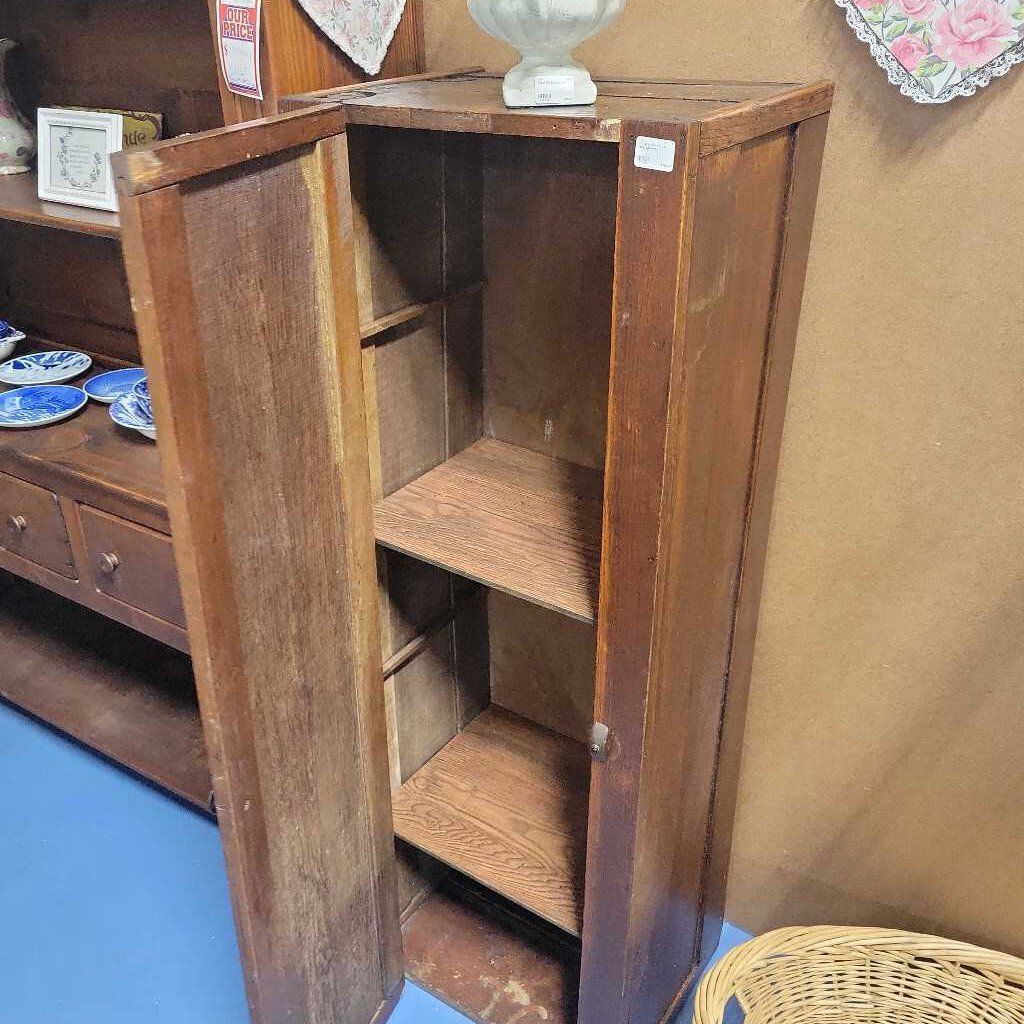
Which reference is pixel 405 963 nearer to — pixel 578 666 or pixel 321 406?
pixel 578 666

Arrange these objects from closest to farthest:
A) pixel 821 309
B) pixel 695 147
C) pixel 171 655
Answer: pixel 695 147 < pixel 821 309 < pixel 171 655

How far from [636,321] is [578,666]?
0.87m

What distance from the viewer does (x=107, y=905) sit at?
1.88m

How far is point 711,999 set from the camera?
1400mm

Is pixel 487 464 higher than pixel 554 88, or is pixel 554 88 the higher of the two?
pixel 554 88

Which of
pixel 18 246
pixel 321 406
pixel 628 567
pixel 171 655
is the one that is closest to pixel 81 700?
pixel 171 655

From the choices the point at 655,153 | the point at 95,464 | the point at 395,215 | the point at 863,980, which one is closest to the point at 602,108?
the point at 655,153

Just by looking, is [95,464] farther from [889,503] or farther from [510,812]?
[889,503]

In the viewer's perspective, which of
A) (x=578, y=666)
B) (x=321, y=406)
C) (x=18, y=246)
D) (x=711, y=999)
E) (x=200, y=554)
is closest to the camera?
(x=200, y=554)

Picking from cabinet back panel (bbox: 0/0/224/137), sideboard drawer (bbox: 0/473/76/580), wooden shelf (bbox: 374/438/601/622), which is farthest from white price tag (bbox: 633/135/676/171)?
sideboard drawer (bbox: 0/473/76/580)

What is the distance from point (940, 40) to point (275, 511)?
92 centimetres

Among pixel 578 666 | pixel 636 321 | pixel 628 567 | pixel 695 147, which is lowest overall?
pixel 578 666

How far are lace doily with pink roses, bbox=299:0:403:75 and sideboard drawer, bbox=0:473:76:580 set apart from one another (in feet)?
3.16

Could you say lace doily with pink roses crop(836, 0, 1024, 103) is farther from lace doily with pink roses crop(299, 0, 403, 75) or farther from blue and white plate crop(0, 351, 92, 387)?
blue and white plate crop(0, 351, 92, 387)
